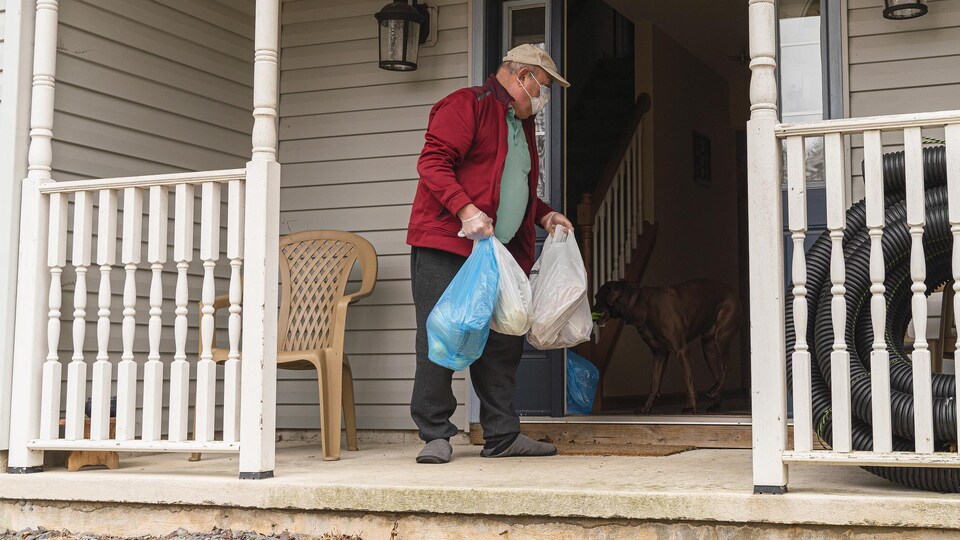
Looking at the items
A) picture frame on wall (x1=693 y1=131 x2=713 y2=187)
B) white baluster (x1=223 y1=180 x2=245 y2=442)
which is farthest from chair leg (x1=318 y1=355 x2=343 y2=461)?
picture frame on wall (x1=693 y1=131 x2=713 y2=187)

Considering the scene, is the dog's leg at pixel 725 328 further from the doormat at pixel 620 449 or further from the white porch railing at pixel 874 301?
the white porch railing at pixel 874 301

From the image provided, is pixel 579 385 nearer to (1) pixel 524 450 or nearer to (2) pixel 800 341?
(1) pixel 524 450

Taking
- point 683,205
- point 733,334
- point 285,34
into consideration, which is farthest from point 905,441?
point 683,205

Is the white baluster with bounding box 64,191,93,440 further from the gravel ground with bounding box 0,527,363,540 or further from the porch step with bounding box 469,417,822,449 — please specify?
the porch step with bounding box 469,417,822,449

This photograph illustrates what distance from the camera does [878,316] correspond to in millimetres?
2920

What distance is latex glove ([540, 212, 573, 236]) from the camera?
436 centimetres

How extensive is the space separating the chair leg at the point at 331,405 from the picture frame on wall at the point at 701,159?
17.3 ft

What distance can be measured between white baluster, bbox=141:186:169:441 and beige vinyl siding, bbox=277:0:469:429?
166 centimetres

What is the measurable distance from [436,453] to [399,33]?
2.19 m

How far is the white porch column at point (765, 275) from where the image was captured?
3.00 metres

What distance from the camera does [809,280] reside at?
11.2ft

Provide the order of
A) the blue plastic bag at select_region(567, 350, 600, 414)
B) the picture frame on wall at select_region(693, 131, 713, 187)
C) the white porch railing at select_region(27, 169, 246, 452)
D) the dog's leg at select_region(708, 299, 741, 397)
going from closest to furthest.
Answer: the white porch railing at select_region(27, 169, 246, 452), the blue plastic bag at select_region(567, 350, 600, 414), the dog's leg at select_region(708, 299, 741, 397), the picture frame on wall at select_region(693, 131, 713, 187)

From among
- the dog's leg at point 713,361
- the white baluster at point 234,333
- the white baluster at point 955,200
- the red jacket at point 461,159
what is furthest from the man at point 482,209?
the dog's leg at point 713,361

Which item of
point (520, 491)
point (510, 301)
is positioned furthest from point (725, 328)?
point (520, 491)
